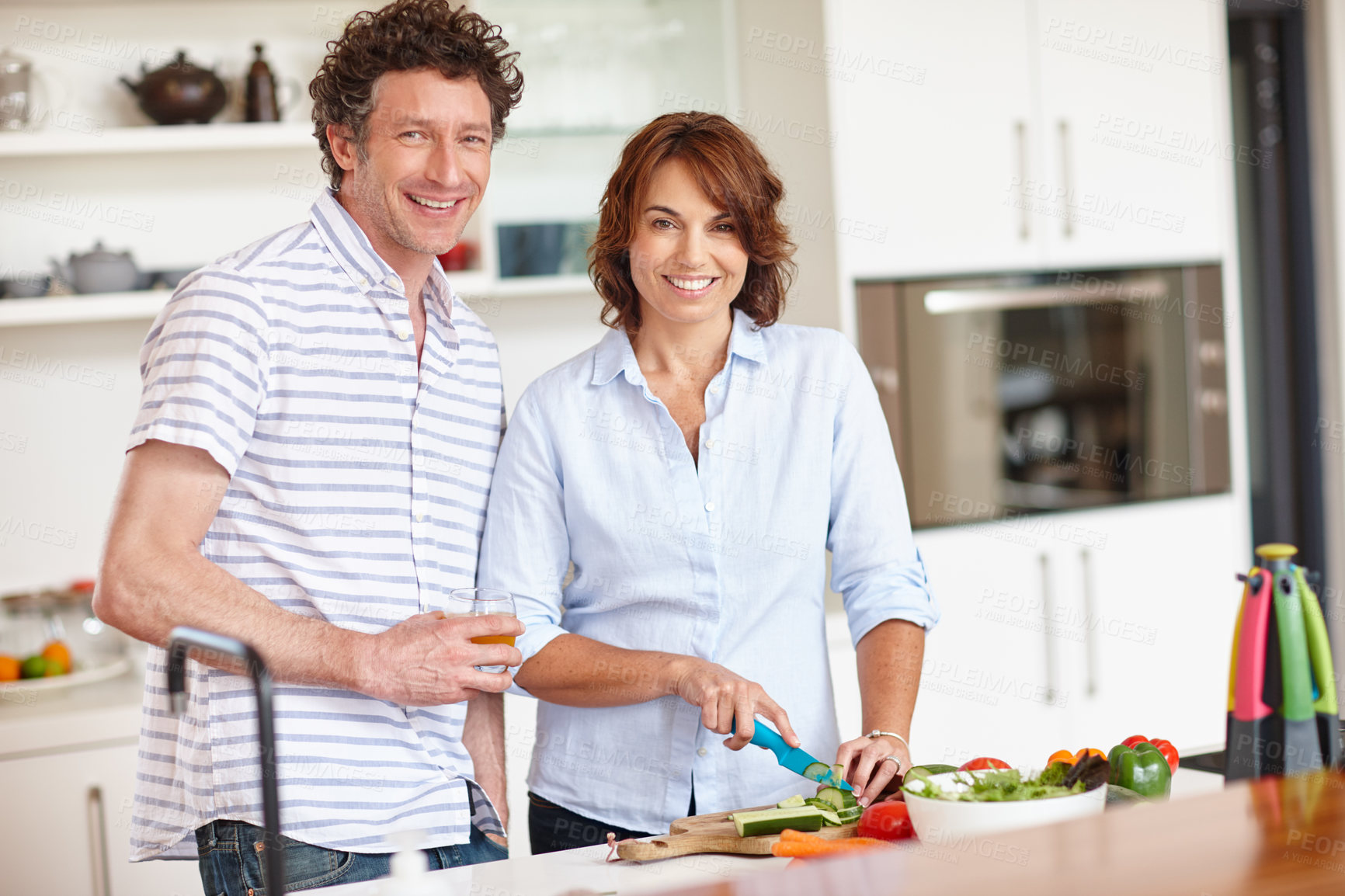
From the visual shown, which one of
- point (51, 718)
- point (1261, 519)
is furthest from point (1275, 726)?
point (1261, 519)

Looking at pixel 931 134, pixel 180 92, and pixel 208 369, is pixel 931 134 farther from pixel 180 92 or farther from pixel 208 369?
pixel 208 369

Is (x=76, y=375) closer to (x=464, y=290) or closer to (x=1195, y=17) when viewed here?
(x=464, y=290)

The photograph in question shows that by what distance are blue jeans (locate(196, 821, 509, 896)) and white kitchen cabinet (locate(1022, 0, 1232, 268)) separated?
2271 mm

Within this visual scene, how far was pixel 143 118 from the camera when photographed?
2.86m

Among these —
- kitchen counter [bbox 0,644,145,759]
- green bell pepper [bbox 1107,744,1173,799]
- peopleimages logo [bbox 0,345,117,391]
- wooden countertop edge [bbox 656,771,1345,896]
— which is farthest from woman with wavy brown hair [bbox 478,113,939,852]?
peopleimages logo [bbox 0,345,117,391]

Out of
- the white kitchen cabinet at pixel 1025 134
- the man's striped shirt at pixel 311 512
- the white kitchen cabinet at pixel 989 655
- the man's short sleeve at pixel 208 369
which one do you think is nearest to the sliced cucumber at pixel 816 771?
the man's striped shirt at pixel 311 512

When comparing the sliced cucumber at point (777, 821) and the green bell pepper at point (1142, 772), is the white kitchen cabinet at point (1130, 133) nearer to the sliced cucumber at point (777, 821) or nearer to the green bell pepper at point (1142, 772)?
the green bell pepper at point (1142, 772)

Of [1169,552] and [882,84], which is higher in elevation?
[882,84]

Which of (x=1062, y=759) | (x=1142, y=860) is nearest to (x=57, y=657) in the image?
(x=1062, y=759)

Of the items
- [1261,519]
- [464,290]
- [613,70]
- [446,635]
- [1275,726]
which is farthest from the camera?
[1261,519]

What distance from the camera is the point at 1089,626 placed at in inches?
121

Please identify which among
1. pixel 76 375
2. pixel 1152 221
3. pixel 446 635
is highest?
pixel 1152 221

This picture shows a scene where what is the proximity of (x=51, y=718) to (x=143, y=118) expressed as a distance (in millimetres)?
1373

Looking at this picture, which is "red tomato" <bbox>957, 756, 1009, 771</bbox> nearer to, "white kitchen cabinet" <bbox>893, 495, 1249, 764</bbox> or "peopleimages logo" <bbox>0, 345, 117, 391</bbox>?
"white kitchen cabinet" <bbox>893, 495, 1249, 764</bbox>
